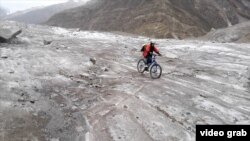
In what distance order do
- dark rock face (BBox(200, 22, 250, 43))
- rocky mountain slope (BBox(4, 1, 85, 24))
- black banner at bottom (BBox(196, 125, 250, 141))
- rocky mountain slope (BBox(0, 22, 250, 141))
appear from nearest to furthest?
black banner at bottom (BBox(196, 125, 250, 141))
rocky mountain slope (BBox(0, 22, 250, 141))
dark rock face (BBox(200, 22, 250, 43))
rocky mountain slope (BBox(4, 1, 85, 24))

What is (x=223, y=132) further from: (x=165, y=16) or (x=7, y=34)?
(x=165, y=16)

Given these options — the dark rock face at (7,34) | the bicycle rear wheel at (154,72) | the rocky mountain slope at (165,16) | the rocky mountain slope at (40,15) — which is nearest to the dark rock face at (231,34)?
the rocky mountain slope at (165,16)

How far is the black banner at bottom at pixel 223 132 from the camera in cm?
1038

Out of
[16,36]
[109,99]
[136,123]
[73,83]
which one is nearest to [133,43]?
[16,36]

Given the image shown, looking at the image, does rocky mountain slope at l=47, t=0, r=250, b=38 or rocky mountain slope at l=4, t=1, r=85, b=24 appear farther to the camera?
rocky mountain slope at l=4, t=1, r=85, b=24

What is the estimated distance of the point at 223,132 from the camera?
35.3ft

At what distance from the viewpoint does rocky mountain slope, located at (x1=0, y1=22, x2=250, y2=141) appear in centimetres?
1111

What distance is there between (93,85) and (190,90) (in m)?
4.03

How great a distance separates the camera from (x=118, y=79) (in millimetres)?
16594

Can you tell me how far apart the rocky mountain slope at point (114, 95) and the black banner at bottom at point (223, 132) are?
0.95ft

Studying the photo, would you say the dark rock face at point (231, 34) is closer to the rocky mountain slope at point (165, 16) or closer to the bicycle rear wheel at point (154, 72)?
the rocky mountain slope at point (165, 16)

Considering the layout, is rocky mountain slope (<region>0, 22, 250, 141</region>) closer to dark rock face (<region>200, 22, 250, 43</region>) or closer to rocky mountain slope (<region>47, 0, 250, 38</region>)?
→ dark rock face (<region>200, 22, 250, 43</region>)

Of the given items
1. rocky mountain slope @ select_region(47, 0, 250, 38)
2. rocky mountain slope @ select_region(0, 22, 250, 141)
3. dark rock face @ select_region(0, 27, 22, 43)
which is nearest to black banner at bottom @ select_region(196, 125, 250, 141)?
rocky mountain slope @ select_region(0, 22, 250, 141)

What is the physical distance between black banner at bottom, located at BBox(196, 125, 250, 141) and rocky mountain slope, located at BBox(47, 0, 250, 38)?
40.8 metres
